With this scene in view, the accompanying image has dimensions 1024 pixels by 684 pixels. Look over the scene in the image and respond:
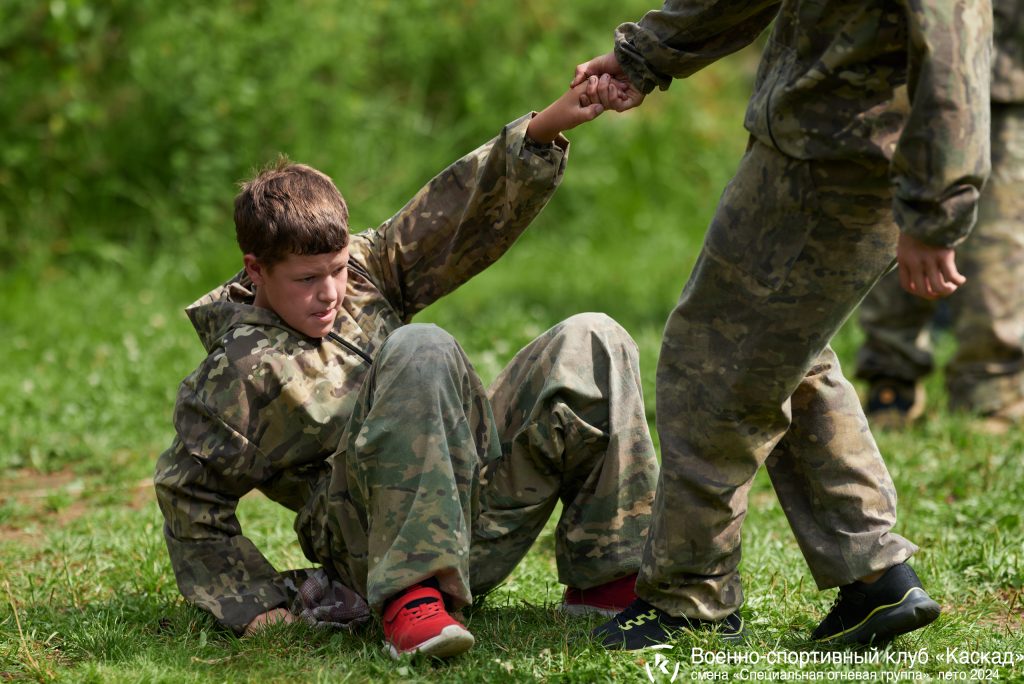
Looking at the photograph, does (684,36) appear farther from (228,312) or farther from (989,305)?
(989,305)

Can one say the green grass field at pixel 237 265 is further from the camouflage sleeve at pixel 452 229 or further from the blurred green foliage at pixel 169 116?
the camouflage sleeve at pixel 452 229

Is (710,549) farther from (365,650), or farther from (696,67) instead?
(696,67)

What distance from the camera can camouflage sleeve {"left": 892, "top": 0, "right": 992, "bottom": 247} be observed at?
8.43ft

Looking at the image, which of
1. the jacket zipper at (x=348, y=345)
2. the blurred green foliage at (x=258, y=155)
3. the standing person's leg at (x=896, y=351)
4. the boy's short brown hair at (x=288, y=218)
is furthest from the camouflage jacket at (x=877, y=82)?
the blurred green foliage at (x=258, y=155)

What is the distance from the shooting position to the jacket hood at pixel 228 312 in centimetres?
344

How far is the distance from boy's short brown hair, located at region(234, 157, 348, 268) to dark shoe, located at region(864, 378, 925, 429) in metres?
3.16

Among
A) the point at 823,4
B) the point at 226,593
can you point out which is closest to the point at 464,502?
the point at 226,593

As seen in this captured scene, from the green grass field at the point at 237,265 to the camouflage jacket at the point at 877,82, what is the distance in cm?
110

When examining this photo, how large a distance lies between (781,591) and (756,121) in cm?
143

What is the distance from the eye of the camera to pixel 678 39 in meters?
3.21

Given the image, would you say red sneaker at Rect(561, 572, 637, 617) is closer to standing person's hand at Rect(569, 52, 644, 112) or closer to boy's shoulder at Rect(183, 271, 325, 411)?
boy's shoulder at Rect(183, 271, 325, 411)

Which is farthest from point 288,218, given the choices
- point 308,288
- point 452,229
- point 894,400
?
point 894,400

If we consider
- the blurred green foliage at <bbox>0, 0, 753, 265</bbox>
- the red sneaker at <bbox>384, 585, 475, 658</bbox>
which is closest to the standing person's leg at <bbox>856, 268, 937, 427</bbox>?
the red sneaker at <bbox>384, 585, 475, 658</bbox>

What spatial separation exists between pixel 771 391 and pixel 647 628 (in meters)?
0.65
